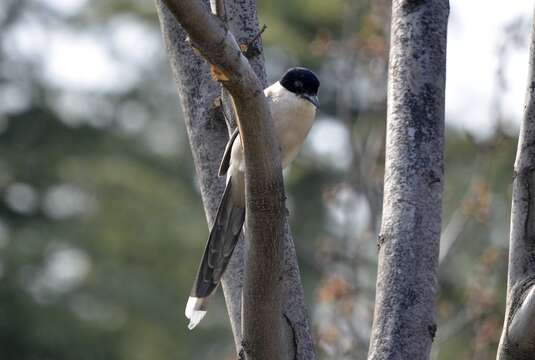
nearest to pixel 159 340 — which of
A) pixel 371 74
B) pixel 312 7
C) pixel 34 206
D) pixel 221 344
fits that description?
pixel 221 344

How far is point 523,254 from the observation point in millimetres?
4129

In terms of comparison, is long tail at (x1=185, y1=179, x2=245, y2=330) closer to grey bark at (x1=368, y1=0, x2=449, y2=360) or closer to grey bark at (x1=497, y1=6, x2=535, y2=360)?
grey bark at (x1=368, y1=0, x2=449, y2=360)

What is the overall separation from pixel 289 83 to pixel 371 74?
9.94 feet

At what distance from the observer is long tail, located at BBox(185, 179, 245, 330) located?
4.69m

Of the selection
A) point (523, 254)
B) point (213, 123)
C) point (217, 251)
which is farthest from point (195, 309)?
point (523, 254)

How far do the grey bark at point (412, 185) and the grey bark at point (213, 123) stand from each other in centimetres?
37

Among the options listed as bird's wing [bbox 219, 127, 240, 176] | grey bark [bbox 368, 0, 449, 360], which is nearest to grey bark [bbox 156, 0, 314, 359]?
bird's wing [bbox 219, 127, 240, 176]

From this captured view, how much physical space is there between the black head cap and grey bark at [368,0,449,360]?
61 cm

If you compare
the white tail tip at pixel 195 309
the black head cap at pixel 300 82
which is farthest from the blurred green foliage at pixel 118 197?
the white tail tip at pixel 195 309

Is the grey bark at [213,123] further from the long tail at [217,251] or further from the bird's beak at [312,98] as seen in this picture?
the bird's beak at [312,98]

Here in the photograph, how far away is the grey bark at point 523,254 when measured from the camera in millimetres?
3908

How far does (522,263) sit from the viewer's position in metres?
4.12

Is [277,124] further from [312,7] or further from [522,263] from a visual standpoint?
[312,7]

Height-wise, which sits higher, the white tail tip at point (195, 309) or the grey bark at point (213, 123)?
the grey bark at point (213, 123)
